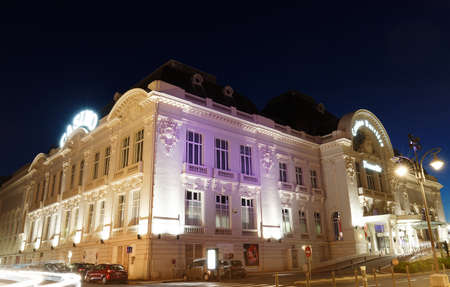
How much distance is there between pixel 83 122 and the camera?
139 feet

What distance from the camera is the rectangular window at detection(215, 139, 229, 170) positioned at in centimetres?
3322

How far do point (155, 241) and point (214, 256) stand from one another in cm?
578

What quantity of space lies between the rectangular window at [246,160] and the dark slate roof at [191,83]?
17.2 feet

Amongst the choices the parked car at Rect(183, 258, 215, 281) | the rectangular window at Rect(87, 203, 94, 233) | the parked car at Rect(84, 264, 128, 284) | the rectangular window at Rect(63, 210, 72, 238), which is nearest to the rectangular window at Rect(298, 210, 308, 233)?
the parked car at Rect(183, 258, 215, 281)

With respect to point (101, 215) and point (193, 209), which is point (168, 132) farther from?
point (101, 215)

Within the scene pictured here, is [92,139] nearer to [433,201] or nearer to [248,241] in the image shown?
[248,241]

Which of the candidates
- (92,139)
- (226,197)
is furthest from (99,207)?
(226,197)

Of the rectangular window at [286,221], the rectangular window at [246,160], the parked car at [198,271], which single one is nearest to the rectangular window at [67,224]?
the parked car at [198,271]

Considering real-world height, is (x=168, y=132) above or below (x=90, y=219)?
above

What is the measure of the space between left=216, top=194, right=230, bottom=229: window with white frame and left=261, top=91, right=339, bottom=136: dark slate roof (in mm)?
17635

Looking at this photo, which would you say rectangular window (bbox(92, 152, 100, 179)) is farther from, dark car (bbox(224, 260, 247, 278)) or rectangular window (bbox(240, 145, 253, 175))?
dark car (bbox(224, 260, 247, 278))

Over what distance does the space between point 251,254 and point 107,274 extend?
1309cm

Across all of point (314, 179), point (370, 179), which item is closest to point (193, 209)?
point (314, 179)

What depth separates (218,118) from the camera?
112 feet
